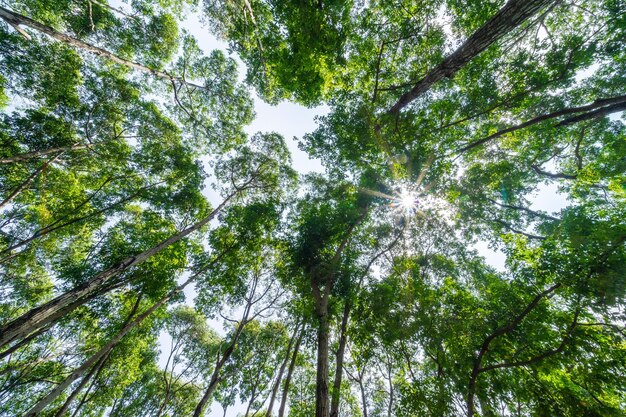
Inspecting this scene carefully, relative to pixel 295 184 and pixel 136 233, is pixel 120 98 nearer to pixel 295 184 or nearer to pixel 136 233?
pixel 136 233

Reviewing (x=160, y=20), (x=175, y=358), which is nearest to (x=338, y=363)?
(x=175, y=358)

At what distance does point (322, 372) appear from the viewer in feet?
22.4

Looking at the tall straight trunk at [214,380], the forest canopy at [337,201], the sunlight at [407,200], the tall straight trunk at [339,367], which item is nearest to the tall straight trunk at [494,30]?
the forest canopy at [337,201]

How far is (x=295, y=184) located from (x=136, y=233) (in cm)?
896

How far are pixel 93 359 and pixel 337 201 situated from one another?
38.7 feet

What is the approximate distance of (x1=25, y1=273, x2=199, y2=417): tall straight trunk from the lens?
5.50 metres

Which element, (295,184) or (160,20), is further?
(295,184)

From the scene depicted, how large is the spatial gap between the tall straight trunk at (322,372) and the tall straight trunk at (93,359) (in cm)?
693

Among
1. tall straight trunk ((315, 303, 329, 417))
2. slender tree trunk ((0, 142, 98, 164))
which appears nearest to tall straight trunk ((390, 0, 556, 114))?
tall straight trunk ((315, 303, 329, 417))

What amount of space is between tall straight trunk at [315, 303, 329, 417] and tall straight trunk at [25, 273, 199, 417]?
22.7 feet

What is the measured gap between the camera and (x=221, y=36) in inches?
384

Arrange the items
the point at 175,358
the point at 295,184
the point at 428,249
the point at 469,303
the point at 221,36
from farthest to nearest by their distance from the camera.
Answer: the point at 175,358
the point at 295,184
the point at 428,249
the point at 221,36
the point at 469,303

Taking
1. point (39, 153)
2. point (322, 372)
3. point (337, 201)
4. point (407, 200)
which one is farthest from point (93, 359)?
point (407, 200)

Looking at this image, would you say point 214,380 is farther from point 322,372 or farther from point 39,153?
point 39,153
